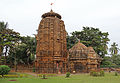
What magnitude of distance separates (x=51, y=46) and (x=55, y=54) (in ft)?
7.80

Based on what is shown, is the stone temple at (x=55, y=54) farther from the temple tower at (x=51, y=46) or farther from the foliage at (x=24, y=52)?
the foliage at (x=24, y=52)

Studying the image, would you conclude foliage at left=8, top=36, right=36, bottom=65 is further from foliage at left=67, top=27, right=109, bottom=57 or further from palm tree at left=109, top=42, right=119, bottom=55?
palm tree at left=109, top=42, right=119, bottom=55

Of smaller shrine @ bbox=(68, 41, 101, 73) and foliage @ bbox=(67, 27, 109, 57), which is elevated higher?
foliage @ bbox=(67, 27, 109, 57)

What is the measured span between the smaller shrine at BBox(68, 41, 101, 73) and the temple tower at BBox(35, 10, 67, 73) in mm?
2593

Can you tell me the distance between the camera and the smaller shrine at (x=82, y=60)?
35.2 metres

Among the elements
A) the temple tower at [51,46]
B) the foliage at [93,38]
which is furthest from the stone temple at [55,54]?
the foliage at [93,38]

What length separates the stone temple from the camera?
33094 mm

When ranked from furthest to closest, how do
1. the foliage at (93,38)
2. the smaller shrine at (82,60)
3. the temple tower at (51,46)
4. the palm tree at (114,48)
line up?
the palm tree at (114,48) < the foliage at (93,38) < the smaller shrine at (82,60) < the temple tower at (51,46)

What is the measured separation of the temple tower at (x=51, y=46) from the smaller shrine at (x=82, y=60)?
259cm

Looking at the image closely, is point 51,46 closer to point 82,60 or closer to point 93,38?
point 82,60

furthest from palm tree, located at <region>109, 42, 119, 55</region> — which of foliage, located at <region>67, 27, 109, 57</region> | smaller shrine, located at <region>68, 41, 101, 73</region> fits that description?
smaller shrine, located at <region>68, 41, 101, 73</region>

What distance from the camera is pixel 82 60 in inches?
1457

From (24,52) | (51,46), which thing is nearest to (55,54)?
(51,46)

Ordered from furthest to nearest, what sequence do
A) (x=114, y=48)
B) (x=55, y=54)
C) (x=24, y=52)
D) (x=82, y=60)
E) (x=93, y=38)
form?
(x=114, y=48) → (x=93, y=38) → (x=24, y=52) → (x=82, y=60) → (x=55, y=54)
